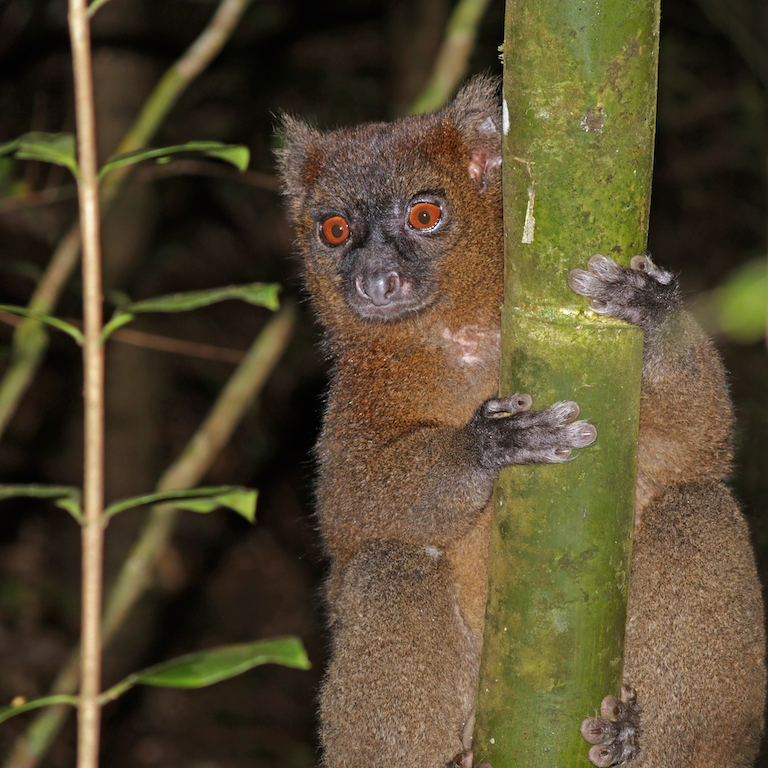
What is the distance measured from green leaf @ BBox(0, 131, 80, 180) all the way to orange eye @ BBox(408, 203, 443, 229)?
1.79 meters

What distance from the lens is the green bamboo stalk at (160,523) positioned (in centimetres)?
519

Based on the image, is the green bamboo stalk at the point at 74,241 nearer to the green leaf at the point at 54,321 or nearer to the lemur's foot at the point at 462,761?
the green leaf at the point at 54,321

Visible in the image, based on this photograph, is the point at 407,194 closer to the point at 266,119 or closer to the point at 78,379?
the point at 266,119

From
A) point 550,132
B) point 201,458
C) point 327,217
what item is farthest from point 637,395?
point 201,458

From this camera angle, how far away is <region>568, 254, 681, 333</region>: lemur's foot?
8.75 feet

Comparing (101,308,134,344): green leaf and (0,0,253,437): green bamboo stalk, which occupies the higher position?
(0,0,253,437): green bamboo stalk

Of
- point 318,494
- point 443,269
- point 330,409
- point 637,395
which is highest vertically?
point 443,269

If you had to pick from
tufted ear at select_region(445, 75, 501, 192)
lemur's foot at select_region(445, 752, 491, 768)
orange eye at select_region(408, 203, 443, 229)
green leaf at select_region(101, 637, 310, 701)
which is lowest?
lemur's foot at select_region(445, 752, 491, 768)

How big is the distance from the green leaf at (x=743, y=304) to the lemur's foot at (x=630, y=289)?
5.44ft

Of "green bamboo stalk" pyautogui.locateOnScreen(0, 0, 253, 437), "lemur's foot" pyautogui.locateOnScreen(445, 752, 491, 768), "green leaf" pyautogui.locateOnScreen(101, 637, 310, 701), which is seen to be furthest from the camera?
"green bamboo stalk" pyautogui.locateOnScreen(0, 0, 253, 437)

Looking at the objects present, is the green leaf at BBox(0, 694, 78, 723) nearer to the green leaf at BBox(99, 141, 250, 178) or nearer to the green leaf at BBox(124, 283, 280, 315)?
the green leaf at BBox(124, 283, 280, 315)

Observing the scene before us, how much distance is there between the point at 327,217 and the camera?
5.05 meters

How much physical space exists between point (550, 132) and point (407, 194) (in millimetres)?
2250

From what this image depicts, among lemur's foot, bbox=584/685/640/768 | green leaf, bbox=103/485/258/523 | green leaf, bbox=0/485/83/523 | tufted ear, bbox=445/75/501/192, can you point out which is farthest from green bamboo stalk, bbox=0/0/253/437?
lemur's foot, bbox=584/685/640/768
